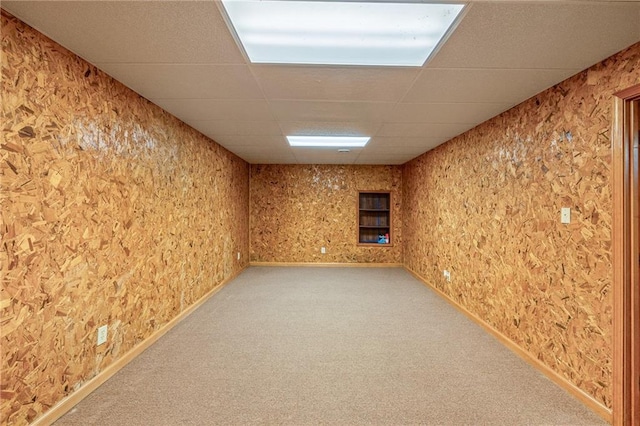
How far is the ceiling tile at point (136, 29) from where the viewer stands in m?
1.39

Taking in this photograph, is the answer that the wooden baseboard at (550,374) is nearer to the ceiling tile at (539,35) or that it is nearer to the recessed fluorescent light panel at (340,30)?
the ceiling tile at (539,35)

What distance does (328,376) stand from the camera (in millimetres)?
2211

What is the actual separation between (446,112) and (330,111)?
113cm

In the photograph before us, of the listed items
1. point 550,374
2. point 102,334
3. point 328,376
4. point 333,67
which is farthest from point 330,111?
point 550,374

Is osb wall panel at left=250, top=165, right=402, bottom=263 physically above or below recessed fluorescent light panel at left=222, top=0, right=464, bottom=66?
below

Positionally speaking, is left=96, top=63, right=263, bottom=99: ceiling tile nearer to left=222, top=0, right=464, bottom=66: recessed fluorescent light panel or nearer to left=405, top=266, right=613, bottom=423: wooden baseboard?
left=222, top=0, right=464, bottom=66: recessed fluorescent light panel

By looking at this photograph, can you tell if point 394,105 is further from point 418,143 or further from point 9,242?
point 9,242

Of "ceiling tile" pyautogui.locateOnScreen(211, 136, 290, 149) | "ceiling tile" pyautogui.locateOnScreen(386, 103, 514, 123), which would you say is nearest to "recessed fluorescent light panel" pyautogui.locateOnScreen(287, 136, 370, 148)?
"ceiling tile" pyautogui.locateOnScreen(211, 136, 290, 149)

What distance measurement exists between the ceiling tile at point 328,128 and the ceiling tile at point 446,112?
35 centimetres

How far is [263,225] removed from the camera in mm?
6484

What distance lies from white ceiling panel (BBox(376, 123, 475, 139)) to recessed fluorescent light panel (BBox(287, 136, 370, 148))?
0.45 meters

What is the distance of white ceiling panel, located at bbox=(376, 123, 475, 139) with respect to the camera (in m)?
3.29

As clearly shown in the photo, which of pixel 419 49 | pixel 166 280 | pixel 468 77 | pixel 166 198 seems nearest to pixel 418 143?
pixel 468 77

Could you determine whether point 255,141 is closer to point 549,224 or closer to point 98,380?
point 98,380
